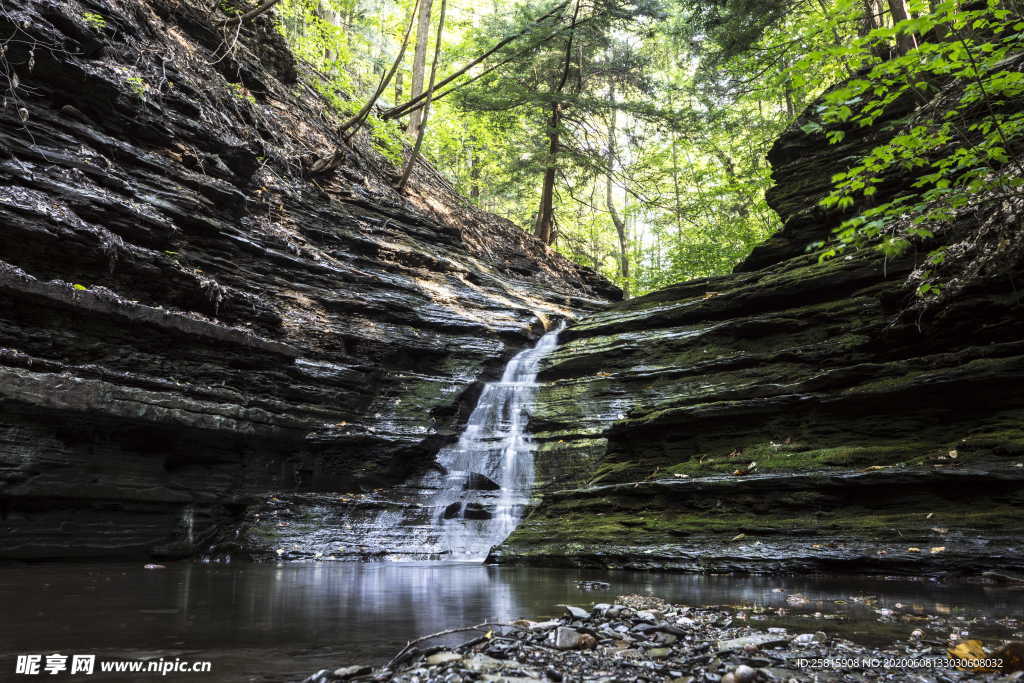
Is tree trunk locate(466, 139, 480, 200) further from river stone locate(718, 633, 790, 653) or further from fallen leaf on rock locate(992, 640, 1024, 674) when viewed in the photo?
fallen leaf on rock locate(992, 640, 1024, 674)

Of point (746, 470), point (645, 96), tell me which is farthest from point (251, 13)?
point (645, 96)

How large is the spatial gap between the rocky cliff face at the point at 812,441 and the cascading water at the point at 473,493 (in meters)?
0.48

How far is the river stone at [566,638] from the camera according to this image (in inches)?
106

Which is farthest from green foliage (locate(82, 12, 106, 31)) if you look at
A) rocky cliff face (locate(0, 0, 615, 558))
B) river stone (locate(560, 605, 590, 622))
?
river stone (locate(560, 605, 590, 622))

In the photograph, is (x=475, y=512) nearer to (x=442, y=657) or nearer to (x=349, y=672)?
(x=442, y=657)

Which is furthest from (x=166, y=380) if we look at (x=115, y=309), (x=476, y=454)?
(x=476, y=454)

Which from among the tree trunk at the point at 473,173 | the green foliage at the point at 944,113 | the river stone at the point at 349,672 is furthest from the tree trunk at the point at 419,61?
the river stone at the point at 349,672

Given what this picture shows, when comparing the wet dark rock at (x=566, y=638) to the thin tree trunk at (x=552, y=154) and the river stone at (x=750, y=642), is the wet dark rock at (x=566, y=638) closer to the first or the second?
the river stone at (x=750, y=642)

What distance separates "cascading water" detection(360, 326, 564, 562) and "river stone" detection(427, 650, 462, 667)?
5.14 meters

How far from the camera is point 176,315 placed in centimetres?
777

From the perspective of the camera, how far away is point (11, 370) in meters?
6.09

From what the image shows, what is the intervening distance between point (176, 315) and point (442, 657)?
274 inches

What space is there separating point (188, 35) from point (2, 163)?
7.76 meters

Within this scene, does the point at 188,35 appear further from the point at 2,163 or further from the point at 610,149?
the point at 610,149
